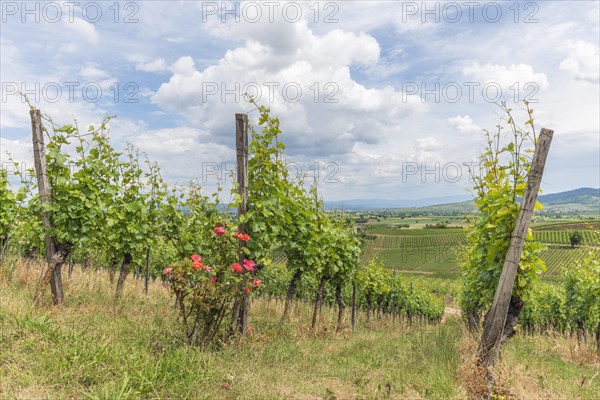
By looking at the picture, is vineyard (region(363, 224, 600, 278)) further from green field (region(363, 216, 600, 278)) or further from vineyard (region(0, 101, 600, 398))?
vineyard (region(0, 101, 600, 398))

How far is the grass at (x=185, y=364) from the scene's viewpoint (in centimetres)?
340

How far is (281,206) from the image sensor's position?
6039 millimetres

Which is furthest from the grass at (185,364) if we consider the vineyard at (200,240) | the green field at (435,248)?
the green field at (435,248)

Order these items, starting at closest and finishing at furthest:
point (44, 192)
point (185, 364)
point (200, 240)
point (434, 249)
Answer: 1. point (185, 364)
2. point (44, 192)
3. point (200, 240)
4. point (434, 249)

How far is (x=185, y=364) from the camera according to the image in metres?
3.90

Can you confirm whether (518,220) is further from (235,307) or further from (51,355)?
(51,355)

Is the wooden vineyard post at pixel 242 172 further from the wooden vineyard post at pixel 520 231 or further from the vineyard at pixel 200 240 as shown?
the wooden vineyard post at pixel 520 231

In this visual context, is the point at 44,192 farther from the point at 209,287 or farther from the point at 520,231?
the point at 520,231

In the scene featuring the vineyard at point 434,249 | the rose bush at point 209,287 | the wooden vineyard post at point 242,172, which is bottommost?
the vineyard at point 434,249

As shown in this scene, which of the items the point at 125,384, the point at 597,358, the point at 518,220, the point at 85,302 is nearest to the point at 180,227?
the point at 85,302

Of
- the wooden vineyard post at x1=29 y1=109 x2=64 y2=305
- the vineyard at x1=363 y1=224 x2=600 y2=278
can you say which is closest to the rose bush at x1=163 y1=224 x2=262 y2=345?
the wooden vineyard post at x1=29 y1=109 x2=64 y2=305

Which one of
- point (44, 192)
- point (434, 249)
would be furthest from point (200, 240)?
point (434, 249)

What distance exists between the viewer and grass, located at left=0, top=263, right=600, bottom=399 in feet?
11.1

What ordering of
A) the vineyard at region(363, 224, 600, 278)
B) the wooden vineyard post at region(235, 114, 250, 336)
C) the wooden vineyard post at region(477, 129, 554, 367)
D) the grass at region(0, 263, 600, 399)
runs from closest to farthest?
the grass at region(0, 263, 600, 399), the wooden vineyard post at region(477, 129, 554, 367), the wooden vineyard post at region(235, 114, 250, 336), the vineyard at region(363, 224, 600, 278)
